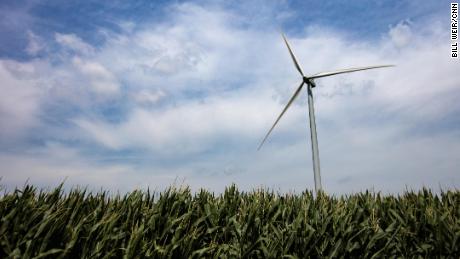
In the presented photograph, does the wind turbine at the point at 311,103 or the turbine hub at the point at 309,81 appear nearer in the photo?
the wind turbine at the point at 311,103

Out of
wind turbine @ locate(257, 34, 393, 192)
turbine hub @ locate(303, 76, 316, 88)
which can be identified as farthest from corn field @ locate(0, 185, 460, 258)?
turbine hub @ locate(303, 76, 316, 88)

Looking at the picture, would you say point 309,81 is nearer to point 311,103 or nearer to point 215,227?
point 311,103

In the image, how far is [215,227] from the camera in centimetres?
880

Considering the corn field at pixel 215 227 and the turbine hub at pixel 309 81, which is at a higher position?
the turbine hub at pixel 309 81

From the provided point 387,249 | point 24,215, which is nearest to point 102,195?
point 24,215

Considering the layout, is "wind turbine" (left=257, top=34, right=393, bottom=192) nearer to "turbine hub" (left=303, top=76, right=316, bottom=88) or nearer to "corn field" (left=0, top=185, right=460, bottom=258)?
"turbine hub" (left=303, top=76, right=316, bottom=88)

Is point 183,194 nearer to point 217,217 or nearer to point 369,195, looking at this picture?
point 217,217

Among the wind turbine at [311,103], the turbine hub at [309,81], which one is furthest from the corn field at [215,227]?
the turbine hub at [309,81]

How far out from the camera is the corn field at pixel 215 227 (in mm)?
7199

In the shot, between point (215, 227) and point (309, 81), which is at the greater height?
point (309, 81)

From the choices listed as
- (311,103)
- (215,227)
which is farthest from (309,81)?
(215,227)

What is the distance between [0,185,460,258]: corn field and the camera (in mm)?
7199

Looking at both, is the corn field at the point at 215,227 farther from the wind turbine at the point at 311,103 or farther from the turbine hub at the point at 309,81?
the turbine hub at the point at 309,81

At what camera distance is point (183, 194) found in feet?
32.4
